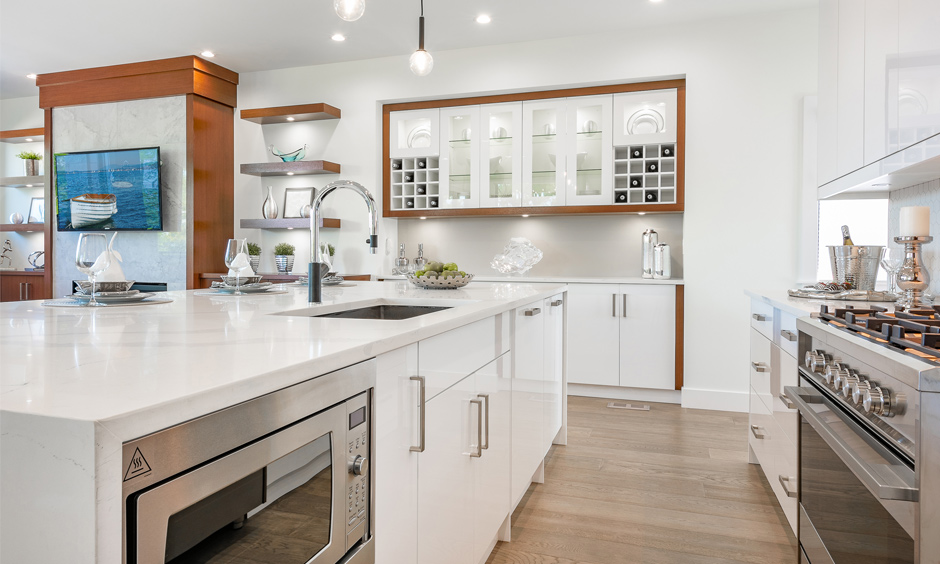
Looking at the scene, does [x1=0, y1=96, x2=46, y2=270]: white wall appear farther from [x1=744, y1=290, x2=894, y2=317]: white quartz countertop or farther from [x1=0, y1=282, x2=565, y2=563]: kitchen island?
[x1=744, y1=290, x2=894, y2=317]: white quartz countertop

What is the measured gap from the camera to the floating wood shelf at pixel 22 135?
593cm

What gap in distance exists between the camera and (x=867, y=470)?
111cm

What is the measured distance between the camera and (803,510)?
65.8 inches

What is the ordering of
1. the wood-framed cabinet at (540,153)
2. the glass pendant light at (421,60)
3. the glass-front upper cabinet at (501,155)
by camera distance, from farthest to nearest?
the glass-front upper cabinet at (501,155) → the wood-framed cabinet at (540,153) → the glass pendant light at (421,60)

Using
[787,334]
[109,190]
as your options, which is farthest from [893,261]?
[109,190]

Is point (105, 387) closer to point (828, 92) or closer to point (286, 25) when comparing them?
point (828, 92)

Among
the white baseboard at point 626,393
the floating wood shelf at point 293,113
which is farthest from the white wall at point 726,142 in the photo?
the floating wood shelf at point 293,113

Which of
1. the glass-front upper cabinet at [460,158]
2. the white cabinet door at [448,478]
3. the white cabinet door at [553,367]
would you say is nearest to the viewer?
the white cabinet door at [448,478]

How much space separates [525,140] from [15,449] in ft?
14.0

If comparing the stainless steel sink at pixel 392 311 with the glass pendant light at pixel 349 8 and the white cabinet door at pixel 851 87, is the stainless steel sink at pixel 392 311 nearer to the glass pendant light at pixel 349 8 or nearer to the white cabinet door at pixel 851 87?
the glass pendant light at pixel 349 8

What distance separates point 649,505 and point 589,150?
109 inches

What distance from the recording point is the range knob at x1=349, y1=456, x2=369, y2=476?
37.6 inches

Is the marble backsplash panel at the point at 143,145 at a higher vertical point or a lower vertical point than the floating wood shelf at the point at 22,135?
lower

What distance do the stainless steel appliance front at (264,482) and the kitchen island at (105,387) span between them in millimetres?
21
